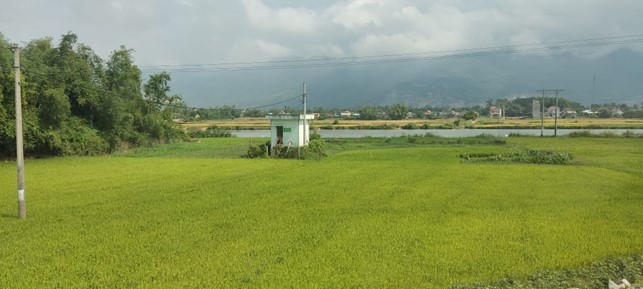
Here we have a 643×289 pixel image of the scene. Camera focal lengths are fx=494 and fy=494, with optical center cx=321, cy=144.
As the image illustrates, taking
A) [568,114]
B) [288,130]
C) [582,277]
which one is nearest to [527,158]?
[288,130]

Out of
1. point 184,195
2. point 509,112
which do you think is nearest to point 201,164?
point 184,195

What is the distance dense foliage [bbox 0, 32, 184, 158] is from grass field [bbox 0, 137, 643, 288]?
11222mm

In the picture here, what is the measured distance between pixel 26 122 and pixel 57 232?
22.6m

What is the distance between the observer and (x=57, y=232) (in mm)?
→ 10562

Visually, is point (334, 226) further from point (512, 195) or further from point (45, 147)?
point (45, 147)

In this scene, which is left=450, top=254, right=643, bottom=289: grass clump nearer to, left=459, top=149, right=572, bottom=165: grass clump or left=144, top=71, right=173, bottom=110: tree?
left=459, top=149, right=572, bottom=165: grass clump

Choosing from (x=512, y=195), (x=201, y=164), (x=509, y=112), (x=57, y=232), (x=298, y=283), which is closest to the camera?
(x=298, y=283)

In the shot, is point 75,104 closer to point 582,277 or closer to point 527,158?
point 527,158

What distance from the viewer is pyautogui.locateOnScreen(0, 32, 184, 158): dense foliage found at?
29.4 metres

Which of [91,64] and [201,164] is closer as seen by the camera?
[201,164]

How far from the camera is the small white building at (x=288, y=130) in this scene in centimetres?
3472

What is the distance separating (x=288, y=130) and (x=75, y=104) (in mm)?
16206

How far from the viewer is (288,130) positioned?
3497 centimetres

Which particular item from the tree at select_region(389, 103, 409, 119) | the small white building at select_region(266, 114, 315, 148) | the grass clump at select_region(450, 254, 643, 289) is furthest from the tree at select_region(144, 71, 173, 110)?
the tree at select_region(389, 103, 409, 119)
